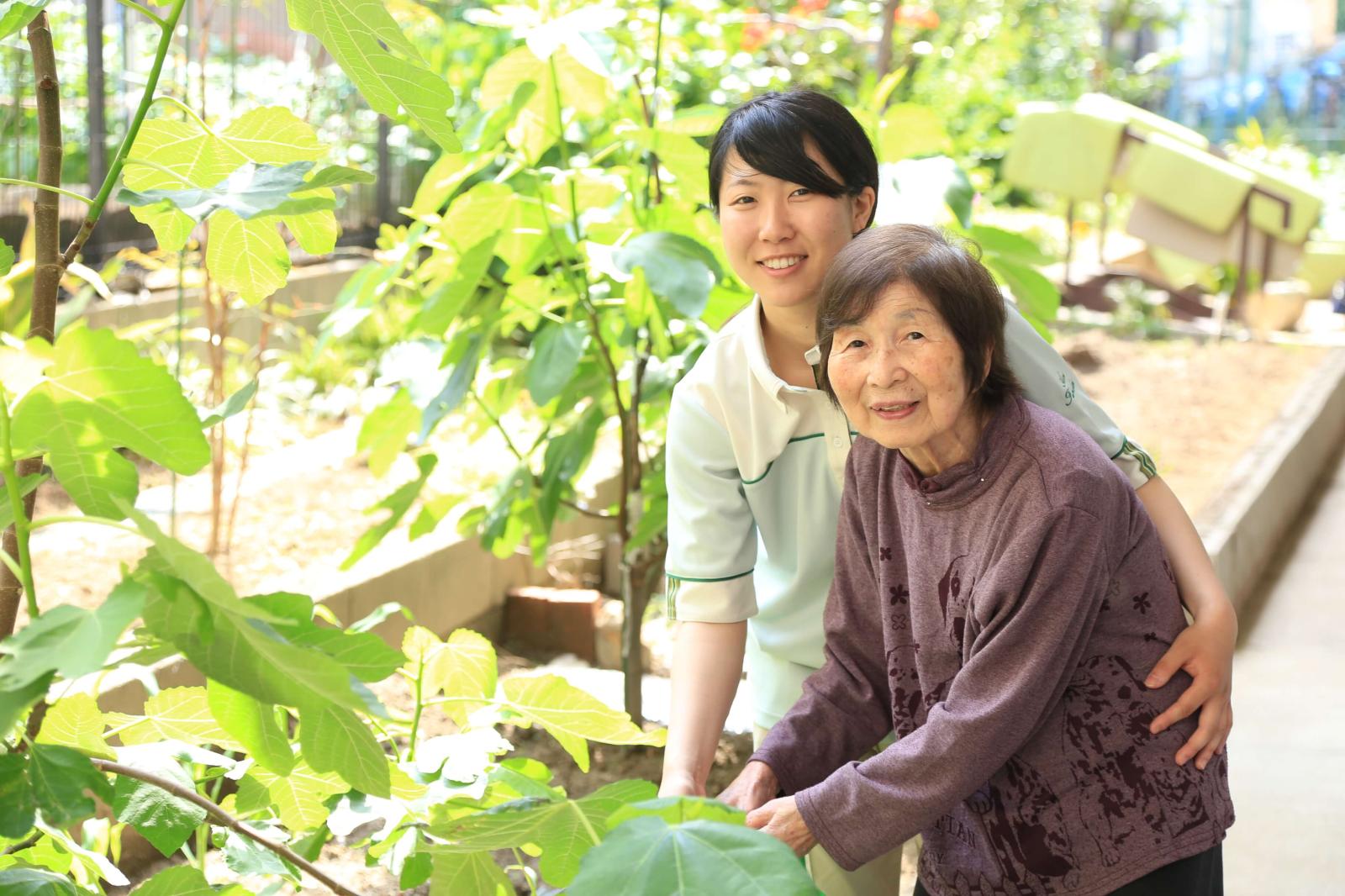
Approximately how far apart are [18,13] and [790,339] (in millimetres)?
1045

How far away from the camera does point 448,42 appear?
6.59m

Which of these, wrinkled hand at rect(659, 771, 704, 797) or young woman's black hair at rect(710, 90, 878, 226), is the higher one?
young woman's black hair at rect(710, 90, 878, 226)

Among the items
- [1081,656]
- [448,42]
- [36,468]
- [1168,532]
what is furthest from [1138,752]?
[448,42]

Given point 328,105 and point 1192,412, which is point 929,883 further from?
point 1192,412

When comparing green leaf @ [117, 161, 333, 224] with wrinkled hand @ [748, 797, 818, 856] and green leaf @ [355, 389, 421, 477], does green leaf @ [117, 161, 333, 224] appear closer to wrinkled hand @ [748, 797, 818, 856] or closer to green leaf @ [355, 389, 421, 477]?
wrinkled hand @ [748, 797, 818, 856]

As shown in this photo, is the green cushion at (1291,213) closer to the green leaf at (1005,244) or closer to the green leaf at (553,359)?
the green leaf at (1005,244)

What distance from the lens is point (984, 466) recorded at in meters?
1.46

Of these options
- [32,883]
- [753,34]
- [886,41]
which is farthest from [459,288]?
[753,34]

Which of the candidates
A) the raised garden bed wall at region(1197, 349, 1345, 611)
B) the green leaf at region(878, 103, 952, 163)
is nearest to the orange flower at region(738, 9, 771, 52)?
the raised garden bed wall at region(1197, 349, 1345, 611)

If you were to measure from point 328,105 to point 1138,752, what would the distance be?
498 cm

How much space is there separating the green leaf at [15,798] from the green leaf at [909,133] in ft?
5.78

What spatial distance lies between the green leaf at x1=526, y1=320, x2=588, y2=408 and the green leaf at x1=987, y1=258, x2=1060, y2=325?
0.70 meters

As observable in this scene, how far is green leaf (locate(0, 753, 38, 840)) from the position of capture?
2.92ft

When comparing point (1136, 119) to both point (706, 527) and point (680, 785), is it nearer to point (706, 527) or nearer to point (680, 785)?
point (706, 527)
